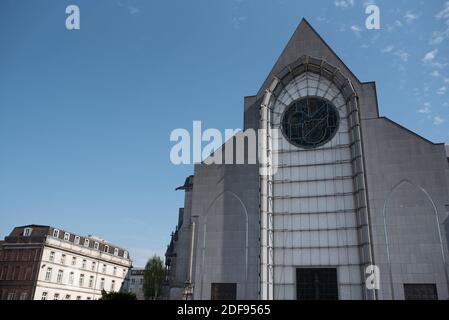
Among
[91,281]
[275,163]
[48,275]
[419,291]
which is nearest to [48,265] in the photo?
[48,275]

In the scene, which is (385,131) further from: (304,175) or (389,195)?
(304,175)

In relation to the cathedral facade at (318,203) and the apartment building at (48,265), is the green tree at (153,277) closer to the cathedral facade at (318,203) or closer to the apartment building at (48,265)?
the apartment building at (48,265)

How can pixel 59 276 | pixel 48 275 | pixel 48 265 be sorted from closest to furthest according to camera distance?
pixel 48 275
pixel 48 265
pixel 59 276

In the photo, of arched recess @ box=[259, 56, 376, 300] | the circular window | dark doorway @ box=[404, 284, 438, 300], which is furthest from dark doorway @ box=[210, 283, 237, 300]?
the circular window

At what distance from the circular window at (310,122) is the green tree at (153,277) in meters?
49.7

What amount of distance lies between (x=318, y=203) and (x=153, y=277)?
170ft

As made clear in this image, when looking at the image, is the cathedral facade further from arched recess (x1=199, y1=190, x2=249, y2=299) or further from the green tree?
the green tree

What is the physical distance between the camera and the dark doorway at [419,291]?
25.8m

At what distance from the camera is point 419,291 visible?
26.1 meters

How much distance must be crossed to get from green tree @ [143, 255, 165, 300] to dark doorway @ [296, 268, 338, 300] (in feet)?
156

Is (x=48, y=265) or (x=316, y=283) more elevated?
(x=48, y=265)

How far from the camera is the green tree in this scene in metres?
72.6

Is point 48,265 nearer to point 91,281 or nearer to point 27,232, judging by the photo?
point 27,232
